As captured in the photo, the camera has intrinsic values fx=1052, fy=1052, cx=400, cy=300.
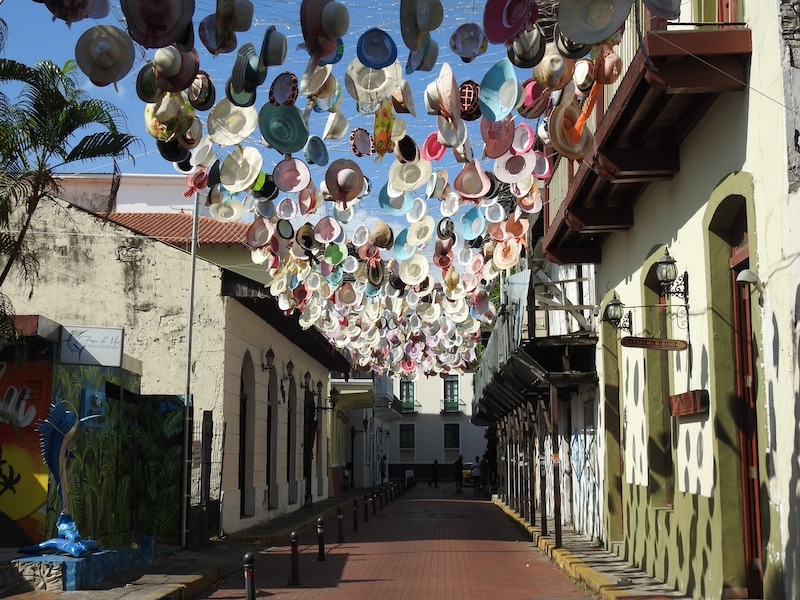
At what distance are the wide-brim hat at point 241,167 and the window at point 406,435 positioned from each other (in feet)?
206

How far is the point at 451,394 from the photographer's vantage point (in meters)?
72.6

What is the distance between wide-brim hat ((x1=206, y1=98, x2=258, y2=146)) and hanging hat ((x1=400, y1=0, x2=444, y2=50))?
2241mm

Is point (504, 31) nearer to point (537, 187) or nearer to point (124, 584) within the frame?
point (537, 187)

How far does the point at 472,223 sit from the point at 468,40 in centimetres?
535

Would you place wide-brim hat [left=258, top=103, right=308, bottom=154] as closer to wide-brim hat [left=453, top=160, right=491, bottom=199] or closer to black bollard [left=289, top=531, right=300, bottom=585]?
wide-brim hat [left=453, top=160, right=491, bottom=199]

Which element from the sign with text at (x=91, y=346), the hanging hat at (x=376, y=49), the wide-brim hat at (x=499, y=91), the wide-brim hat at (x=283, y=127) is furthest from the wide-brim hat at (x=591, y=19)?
the sign with text at (x=91, y=346)

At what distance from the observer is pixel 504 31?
24.4 feet

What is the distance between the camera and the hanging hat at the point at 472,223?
13320 mm

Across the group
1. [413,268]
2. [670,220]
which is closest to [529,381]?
[413,268]

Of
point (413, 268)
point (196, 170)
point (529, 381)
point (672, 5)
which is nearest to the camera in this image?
point (672, 5)

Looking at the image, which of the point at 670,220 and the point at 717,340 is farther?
the point at 670,220

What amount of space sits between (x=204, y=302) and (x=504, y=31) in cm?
1513

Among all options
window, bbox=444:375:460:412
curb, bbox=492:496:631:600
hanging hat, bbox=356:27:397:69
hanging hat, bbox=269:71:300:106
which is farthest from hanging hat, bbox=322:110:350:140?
window, bbox=444:375:460:412

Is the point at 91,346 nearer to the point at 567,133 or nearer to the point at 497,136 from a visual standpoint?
the point at 497,136
